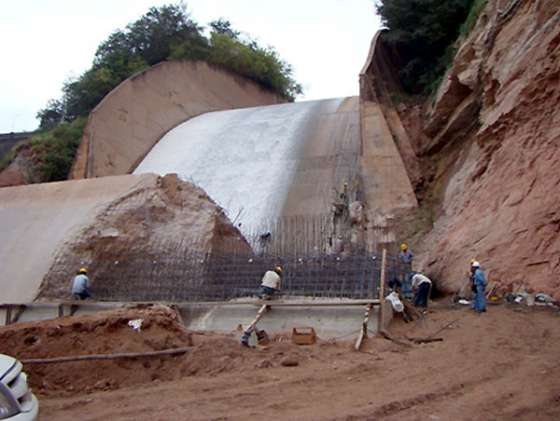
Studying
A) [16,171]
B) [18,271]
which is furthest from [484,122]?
[16,171]

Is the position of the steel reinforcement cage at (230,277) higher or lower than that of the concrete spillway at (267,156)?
lower

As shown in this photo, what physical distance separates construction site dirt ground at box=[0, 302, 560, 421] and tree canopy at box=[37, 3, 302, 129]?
757 inches

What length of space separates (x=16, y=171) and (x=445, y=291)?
15190 mm

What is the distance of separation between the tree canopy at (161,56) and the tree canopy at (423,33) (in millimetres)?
11971

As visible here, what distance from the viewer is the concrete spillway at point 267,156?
1888cm

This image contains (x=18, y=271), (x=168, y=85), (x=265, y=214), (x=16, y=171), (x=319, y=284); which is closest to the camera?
(x=319, y=284)

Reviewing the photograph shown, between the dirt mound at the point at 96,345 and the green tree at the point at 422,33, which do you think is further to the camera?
the green tree at the point at 422,33

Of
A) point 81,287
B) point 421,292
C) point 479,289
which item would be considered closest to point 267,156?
point 81,287

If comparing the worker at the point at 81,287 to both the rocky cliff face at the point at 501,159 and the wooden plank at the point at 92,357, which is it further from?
the rocky cliff face at the point at 501,159

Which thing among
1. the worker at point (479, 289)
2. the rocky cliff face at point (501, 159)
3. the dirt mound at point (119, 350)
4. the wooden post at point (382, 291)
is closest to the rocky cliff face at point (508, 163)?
the rocky cliff face at point (501, 159)

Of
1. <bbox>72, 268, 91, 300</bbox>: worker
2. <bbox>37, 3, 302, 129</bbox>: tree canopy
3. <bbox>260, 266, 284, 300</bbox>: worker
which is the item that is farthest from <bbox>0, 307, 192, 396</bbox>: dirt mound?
<bbox>37, 3, 302, 129</bbox>: tree canopy

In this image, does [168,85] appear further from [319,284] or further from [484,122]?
[319,284]

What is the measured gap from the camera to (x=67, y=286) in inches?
515

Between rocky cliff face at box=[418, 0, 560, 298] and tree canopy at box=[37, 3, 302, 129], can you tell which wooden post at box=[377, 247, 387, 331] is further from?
tree canopy at box=[37, 3, 302, 129]
